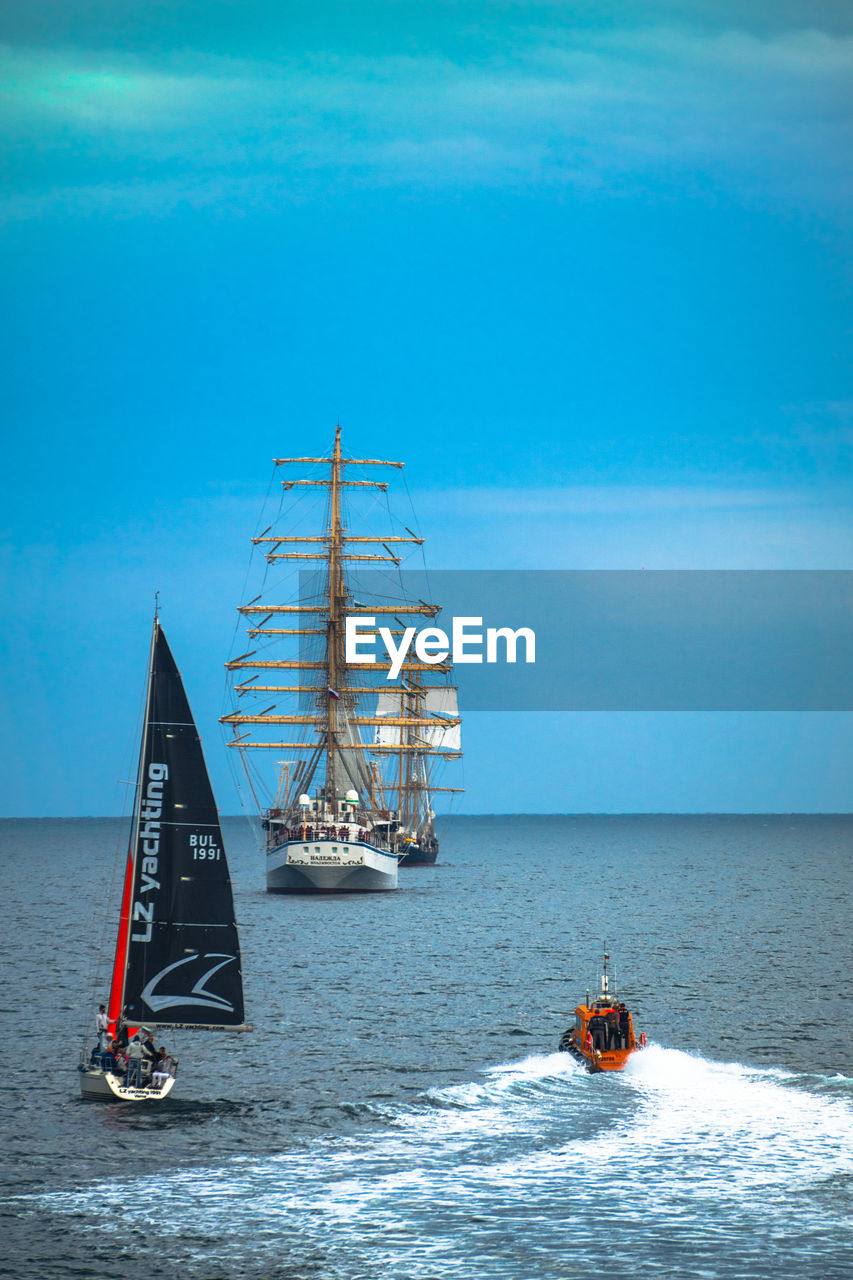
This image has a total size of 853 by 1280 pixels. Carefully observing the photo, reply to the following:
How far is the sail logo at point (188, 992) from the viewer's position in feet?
120

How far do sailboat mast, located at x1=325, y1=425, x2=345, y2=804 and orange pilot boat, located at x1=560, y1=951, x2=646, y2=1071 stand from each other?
77501mm

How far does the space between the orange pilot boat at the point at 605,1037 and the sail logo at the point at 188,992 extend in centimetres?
1153

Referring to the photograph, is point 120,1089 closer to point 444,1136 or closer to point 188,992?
point 188,992

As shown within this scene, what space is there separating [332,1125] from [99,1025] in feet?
22.8

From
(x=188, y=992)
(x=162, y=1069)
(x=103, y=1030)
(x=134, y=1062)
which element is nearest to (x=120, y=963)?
(x=103, y=1030)

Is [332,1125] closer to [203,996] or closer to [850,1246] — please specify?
[203,996]

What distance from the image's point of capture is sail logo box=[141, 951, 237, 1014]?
36656mm

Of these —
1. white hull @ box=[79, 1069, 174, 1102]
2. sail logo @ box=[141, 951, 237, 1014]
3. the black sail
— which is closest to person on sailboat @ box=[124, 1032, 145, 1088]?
white hull @ box=[79, 1069, 174, 1102]

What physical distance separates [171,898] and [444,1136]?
31.1 feet

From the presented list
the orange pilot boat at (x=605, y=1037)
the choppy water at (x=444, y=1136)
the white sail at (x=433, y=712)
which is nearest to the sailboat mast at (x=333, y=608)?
the white sail at (x=433, y=712)

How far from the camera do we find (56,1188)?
29984 millimetres

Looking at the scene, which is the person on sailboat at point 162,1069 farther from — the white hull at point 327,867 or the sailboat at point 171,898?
the white hull at point 327,867

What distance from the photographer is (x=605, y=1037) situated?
4112cm

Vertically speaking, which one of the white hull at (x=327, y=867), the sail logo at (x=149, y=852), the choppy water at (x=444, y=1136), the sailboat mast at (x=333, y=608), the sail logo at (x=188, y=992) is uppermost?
the sailboat mast at (x=333, y=608)
